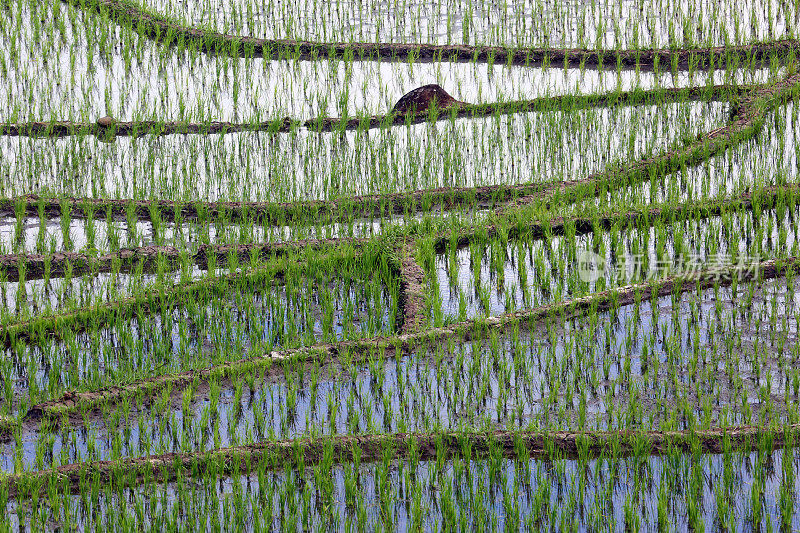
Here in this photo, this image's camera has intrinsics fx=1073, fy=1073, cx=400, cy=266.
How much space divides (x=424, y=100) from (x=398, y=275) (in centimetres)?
222

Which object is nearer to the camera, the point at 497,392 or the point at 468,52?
the point at 497,392

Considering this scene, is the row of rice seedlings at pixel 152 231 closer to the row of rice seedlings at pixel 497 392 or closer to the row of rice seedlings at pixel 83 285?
the row of rice seedlings at pixel 83 285

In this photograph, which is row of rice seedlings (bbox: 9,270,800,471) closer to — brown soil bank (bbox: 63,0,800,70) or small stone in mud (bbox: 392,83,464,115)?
small stone in mud (bbox: 392,83,464,115)

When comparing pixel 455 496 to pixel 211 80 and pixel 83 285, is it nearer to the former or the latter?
pixel 83 285

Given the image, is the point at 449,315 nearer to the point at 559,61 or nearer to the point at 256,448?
the point at 256,448

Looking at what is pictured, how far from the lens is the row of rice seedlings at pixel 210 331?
3.52m

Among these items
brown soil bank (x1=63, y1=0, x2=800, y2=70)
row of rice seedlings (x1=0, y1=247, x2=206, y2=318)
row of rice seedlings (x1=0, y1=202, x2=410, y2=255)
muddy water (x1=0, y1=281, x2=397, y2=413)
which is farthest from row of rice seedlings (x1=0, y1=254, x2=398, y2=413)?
brown soil bank (x1=63, y1=0, x2=800, y2=70)

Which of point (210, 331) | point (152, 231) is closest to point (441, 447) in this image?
point (210, 331)

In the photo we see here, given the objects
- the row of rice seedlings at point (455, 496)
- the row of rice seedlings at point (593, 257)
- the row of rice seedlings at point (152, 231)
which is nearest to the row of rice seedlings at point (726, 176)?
the row of rice seedlings at point (593, 257)

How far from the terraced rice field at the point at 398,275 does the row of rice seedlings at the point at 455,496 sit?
0.03ft

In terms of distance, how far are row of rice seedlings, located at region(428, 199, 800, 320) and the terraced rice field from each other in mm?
18

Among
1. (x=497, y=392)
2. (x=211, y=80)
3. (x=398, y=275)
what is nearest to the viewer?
(x=497, y=392)

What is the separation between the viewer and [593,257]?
446cm

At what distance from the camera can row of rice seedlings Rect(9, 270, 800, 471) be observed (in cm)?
313
